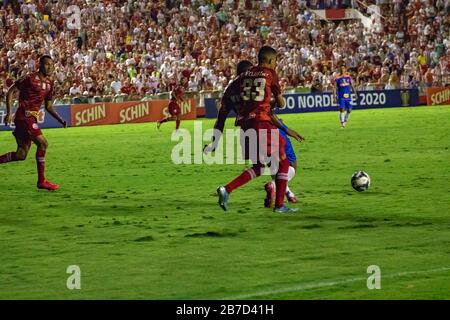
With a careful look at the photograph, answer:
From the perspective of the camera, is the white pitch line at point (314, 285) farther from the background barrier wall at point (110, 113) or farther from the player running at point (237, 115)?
the background barrier wall at point (110, 113)

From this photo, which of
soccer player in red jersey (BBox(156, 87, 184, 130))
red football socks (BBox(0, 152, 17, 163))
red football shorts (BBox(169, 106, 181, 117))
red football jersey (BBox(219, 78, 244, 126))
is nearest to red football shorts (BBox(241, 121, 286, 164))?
red football jersey (BBox(219, 78, 244, 126))

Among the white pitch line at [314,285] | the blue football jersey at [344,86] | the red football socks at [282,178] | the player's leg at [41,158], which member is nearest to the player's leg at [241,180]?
the red football socks at [282,178]

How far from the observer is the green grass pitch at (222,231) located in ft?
30.5

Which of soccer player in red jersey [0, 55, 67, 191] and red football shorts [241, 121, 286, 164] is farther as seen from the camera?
soccer player in red jersey [0, 55, 67, 191]

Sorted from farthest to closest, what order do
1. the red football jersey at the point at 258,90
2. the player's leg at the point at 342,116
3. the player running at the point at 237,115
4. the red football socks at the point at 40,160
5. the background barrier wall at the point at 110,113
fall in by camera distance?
the background barrier wall at the point at 110,113 → the player's leg at the point at 342,116 → the red football socks at the point at 40,160 → the player running at the point at 237,115 → the red football jersey at the point at 258,90

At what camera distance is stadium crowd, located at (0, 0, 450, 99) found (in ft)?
134

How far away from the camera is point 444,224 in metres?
12.6

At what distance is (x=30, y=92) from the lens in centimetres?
1792

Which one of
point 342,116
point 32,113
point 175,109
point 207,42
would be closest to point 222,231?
point 32,113

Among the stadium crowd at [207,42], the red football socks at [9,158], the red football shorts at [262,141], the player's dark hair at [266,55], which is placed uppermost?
the stadium crowd at [207,42]

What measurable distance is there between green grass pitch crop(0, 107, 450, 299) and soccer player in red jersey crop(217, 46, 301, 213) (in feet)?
1.77

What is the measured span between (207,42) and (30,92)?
2795cm

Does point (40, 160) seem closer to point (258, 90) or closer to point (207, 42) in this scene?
point (258, 90)

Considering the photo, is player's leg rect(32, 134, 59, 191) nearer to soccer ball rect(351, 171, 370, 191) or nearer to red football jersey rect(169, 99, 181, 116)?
soccer ball rect(351, 171, 370, 191)
